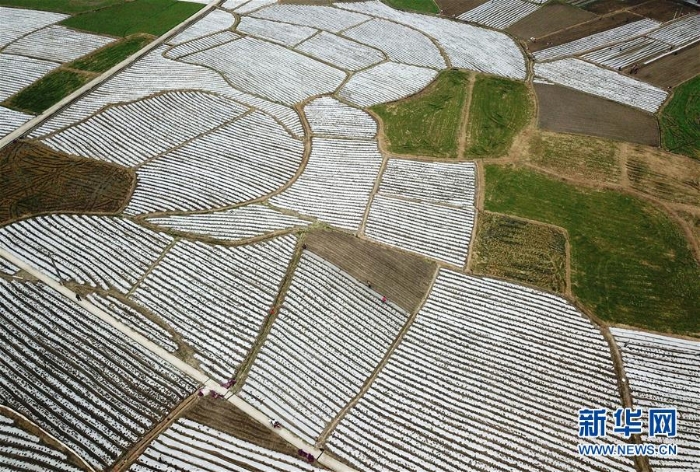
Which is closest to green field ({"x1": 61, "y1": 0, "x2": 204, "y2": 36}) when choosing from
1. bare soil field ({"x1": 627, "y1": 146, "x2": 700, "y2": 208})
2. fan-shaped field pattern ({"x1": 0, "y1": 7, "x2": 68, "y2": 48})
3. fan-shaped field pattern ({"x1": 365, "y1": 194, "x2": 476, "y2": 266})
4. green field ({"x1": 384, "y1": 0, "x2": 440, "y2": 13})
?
fan-shaped field pattern ({"x1": 0, "y1": 7, "x2": 68, "y2": 48})

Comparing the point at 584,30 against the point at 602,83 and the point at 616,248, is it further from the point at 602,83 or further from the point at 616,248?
the point at 616,248

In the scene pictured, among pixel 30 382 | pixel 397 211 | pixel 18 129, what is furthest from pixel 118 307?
pixel 18 129

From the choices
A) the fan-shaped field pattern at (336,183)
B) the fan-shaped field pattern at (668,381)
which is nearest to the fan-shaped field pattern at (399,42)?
the fan-shaped field pattern at (336,183)

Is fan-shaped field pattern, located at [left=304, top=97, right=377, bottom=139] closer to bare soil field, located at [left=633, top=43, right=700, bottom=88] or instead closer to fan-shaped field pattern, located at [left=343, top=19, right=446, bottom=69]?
fan-shaped field pattern, located at [left=343, top=19, right=446, bottom=69]

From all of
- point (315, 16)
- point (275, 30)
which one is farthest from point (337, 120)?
point (315, 16)

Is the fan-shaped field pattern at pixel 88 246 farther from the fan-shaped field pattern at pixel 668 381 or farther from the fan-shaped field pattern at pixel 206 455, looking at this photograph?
the fan-shaped field pattern at pixel 668 381

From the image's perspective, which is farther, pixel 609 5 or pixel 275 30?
pixel 609 5

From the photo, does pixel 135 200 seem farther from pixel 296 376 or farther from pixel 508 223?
pixel 508 223
